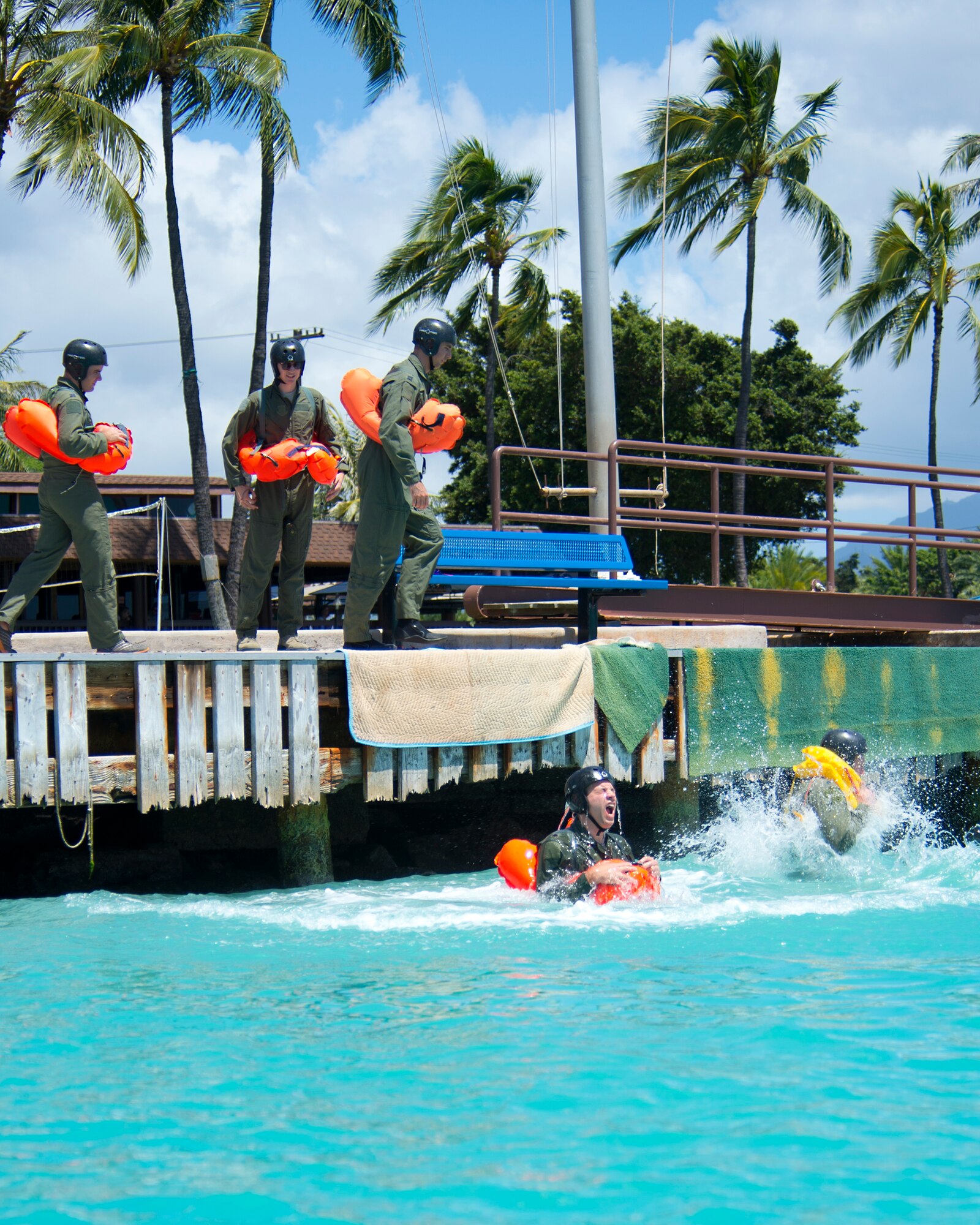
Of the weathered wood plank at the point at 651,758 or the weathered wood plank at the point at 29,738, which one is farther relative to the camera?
the weathered wood plank at the point at 651,758

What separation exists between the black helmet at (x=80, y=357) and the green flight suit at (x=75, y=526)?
0.08 meters

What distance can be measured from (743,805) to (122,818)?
4.89m

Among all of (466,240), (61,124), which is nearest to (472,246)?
(466,240)

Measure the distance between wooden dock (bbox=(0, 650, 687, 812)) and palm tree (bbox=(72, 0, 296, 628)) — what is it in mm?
13986

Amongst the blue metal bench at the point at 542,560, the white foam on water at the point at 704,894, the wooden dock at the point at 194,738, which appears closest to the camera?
the white foam on water at the point at 704,894

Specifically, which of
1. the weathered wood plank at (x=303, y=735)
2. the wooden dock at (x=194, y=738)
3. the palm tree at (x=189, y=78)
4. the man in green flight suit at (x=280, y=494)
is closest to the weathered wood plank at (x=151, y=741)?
the wooden dock at (x=194, y=738)

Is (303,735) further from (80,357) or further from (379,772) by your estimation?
(80,357)

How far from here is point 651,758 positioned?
891cm

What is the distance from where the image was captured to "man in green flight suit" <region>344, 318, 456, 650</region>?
Result: 8133 mm

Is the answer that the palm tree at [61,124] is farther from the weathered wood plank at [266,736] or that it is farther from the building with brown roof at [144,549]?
the weathered wood plank at [266,736]

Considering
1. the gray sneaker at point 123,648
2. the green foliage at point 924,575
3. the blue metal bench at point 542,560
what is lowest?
the gray sneaker at point 123,648

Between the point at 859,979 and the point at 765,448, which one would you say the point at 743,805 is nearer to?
the point at 859,979

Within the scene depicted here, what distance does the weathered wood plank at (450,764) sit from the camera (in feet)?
26.2

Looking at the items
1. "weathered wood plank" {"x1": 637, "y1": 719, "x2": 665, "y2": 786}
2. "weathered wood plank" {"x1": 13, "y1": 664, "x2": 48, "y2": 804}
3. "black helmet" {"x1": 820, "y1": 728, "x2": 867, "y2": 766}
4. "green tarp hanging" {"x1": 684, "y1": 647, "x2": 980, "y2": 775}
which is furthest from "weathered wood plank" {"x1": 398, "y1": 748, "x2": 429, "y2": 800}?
"black helmet" {"x1": 820, "y1": 728, "x2": 867, "y2": 766}
